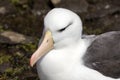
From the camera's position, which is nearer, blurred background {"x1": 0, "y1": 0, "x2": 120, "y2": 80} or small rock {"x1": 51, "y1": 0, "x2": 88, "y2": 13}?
blurred background {"x1": 0, "y1": 0, "x2": 120, "y2": 80}

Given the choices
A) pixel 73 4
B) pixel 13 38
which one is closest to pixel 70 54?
pixel 13 38

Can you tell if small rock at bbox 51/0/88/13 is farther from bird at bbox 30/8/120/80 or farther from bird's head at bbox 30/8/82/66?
bird's head at bbox 30/8/82/66

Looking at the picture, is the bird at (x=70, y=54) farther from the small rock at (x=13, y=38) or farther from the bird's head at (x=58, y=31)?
the small rock at (x=13, y=38)

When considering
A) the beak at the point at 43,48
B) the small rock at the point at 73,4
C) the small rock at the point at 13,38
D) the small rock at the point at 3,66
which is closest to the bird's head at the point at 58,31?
the beak at the point at 43,48

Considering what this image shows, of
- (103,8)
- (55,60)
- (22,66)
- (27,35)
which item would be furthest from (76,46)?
(103,8)

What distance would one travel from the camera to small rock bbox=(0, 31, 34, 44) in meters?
6.86

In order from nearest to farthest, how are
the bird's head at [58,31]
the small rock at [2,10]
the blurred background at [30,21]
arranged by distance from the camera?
the bird's head at [58,31]
the blurred background at [30,21]
the small rock at [2,10]

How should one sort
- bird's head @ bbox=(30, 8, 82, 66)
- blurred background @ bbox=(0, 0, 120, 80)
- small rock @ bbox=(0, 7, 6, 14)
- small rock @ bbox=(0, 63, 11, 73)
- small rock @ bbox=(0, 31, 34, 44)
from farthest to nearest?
1. small rock @ bbox=(0, 7, 6, 14)
2. small rock @ bbox=(0, 31, 34, 44)
3. blurred background @ bbox=(0, 0, 120, 80)
4. small rock @ bbox=(0, 63, 11, 73)
5. bird's head @ bbox=(30, 8, 82, 66)

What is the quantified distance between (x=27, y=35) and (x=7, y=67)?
0.90 meters

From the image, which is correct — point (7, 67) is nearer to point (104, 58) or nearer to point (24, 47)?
point (24, 47)

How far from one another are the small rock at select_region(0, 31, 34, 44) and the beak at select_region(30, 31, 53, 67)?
160 cm

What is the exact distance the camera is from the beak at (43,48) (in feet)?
17.1

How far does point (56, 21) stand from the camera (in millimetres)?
5141

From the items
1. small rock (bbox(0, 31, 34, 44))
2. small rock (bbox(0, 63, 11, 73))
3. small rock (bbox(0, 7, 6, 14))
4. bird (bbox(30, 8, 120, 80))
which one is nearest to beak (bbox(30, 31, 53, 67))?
bird (bbox(30, 8, 120, 80))
